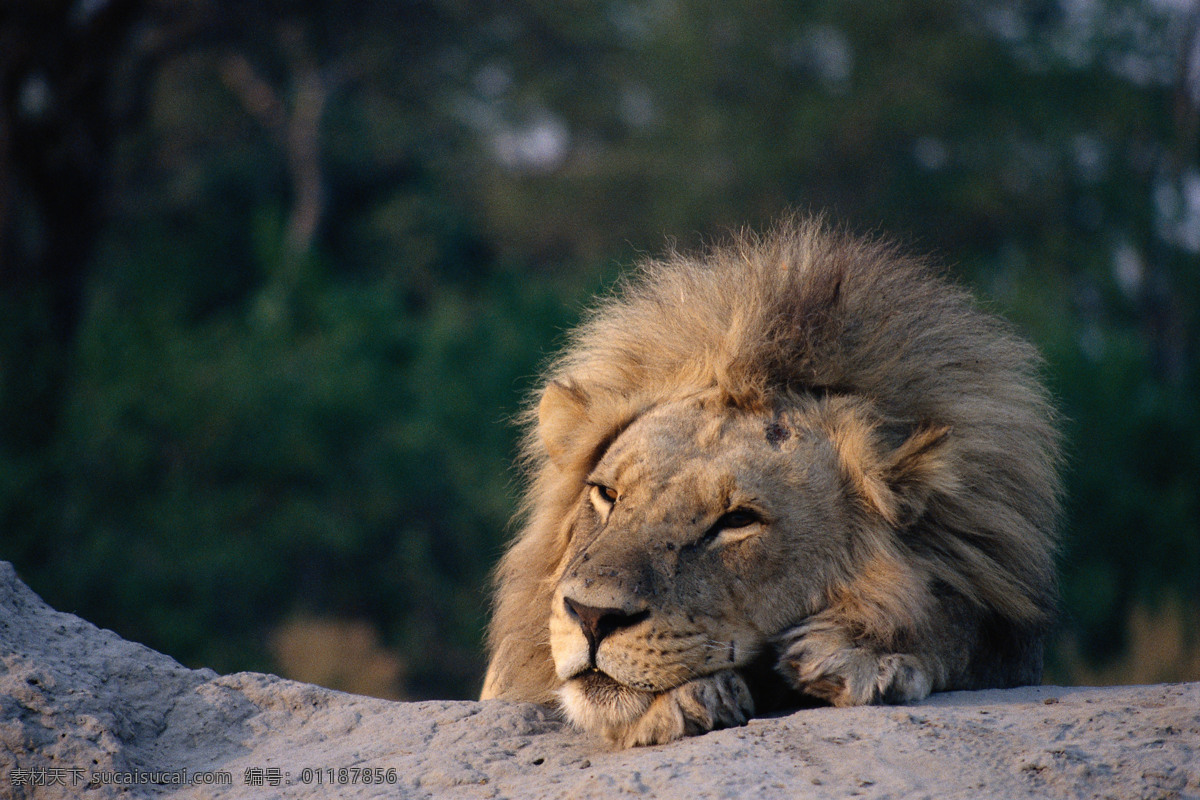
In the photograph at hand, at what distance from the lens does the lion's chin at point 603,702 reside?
334cm

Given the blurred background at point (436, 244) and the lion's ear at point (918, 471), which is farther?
the blurred background at point (436, 244)

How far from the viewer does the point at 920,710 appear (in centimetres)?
332

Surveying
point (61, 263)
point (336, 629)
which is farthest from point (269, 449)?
point (61, 263)

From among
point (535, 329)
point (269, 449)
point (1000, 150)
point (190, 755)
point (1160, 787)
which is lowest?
point (1160, 787)

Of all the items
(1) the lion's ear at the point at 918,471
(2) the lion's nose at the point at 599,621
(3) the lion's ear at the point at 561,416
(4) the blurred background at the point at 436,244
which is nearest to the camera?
(2) the lion's nose at the point at 599,621

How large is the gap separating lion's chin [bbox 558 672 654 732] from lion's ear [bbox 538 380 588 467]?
105 cm

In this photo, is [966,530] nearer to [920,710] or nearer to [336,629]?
[920,710]

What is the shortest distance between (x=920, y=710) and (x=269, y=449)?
551 inches

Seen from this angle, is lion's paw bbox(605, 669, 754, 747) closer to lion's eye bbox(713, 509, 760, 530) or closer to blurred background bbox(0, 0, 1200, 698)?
lion's eye bbox(713, 509, 760, 530)

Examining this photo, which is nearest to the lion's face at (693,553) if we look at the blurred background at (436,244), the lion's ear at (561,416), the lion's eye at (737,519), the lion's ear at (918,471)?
the lion's eye at (737,519)

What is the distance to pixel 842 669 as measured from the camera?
3361mm

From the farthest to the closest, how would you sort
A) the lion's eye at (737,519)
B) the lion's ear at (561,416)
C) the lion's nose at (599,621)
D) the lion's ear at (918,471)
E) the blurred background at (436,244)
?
the blurred background at (436,244) → the lion's ear at (561,416) → the lion's ear at (918,471) → the lion's eye at (737,519) → the lion's nose at (599,621)

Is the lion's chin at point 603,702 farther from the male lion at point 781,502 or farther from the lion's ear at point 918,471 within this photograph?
the lion's ear at point 918,471

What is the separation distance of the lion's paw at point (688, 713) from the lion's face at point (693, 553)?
31 millimetres
